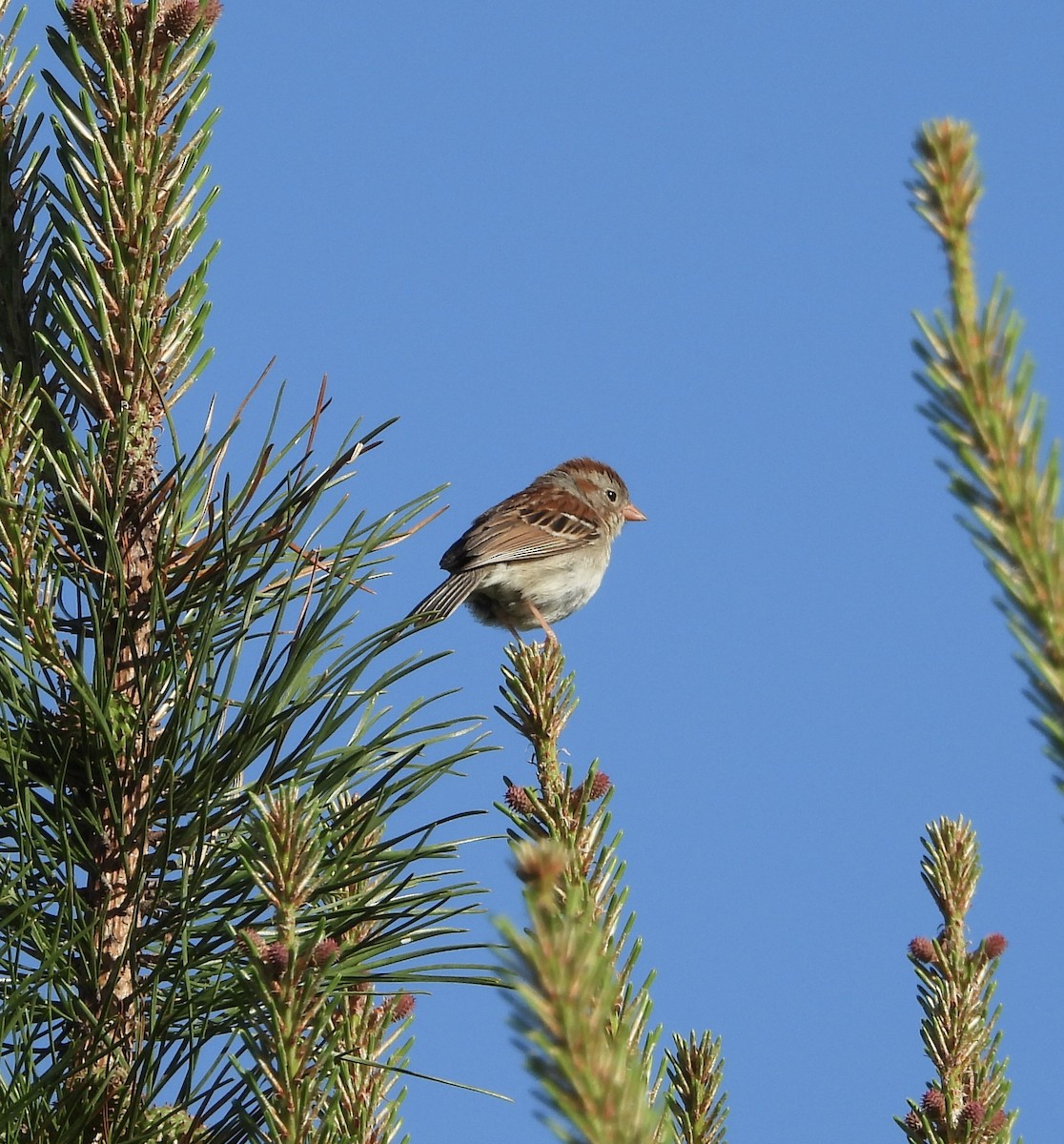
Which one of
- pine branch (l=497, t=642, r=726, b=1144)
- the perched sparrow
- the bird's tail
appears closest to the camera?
pine branch (l=497, t=642, r=726, b=1144)

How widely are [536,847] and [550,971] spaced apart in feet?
0.35

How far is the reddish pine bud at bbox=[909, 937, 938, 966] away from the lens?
2244 mm

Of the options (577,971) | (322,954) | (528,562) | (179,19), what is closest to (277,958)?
(322,954)

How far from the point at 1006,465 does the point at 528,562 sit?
22.8ft

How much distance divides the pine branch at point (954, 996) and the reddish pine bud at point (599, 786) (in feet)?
1.71

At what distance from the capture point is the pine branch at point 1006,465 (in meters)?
0.94

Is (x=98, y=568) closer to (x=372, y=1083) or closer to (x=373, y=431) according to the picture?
(x=373, y=431)

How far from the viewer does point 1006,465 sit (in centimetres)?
95

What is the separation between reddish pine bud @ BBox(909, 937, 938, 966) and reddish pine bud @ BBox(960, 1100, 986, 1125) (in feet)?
0.92

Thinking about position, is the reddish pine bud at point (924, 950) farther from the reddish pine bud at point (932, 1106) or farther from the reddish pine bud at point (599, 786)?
the reddish pine bud at point (599, 786)

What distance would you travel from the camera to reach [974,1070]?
214cm

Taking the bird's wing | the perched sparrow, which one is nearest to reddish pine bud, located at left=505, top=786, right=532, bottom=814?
the perched sparrow

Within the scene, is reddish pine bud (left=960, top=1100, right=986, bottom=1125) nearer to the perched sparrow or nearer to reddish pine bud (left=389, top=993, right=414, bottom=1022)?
reddish pine bud (left=389, top=993, right=414, bottom=1022)

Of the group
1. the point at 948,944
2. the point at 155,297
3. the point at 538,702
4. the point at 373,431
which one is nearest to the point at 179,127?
the point at 155,297
